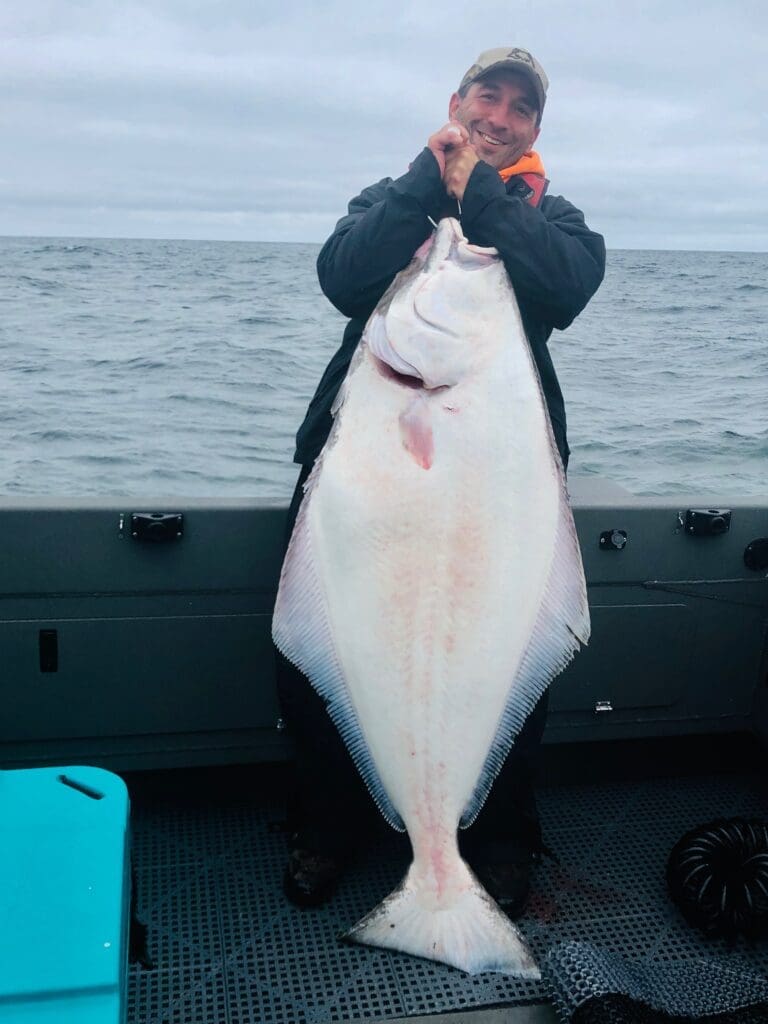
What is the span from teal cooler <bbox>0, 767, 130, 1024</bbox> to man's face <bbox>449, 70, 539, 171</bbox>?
5.46 feet

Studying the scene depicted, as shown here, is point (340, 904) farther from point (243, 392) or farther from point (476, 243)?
point (243, 392)

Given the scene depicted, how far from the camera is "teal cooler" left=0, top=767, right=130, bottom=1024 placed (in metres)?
1.42

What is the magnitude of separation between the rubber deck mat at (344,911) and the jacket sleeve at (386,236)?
4.95 feet

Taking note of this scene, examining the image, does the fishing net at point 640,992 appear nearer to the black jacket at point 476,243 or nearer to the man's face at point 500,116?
the black jacket at point 476,243

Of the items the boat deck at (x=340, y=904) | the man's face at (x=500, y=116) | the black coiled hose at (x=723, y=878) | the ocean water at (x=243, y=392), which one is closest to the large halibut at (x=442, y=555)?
the boat deck at (x=340, y=904)

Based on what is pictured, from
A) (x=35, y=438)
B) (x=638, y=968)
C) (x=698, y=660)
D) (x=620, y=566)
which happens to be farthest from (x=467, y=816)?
(x=35, y=438)

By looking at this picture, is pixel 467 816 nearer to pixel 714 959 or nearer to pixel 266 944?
pixel 266 944

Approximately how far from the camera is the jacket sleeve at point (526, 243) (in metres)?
2.04

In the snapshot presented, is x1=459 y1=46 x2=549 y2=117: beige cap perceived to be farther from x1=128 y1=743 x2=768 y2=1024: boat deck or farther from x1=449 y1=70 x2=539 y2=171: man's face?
x1=128 y1=743 x2=768 y2=1024: boat deck

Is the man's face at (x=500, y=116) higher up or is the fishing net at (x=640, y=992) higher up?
the man's face at (x=500, y=116)

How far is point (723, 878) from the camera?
244cm

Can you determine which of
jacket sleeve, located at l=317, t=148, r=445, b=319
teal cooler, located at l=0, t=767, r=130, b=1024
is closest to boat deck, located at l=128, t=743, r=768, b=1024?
teal cooler, located at l=0, t=767, r=130, b=1024

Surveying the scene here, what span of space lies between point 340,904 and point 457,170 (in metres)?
1.78

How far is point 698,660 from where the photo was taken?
3061 millimetres
